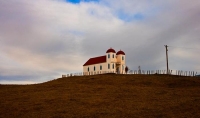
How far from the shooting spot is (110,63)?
62500 millimetres

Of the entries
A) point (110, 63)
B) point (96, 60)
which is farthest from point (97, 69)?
point (110, 63)

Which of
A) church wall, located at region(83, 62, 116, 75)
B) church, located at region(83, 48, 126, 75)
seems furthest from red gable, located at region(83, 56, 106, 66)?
church wall, located at region(83, 62, 116, 75)

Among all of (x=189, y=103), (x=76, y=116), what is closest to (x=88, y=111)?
(x=76, y=116)

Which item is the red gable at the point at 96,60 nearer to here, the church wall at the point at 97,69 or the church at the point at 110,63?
the church at the point at 110,63

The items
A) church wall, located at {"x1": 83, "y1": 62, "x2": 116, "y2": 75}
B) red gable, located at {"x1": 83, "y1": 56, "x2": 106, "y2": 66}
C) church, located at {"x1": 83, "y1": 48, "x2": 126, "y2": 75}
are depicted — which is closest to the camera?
church, located at {"x1": 83, "y1": 48, "x2": 126, "y2": 75}

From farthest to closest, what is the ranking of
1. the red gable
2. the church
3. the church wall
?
1. the red gable
2. the church wall
3. the church

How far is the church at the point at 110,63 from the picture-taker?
62500 millimetres

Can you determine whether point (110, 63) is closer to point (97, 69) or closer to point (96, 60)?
point (97, 69)

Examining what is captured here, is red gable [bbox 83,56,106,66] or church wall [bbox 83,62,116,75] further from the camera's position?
red gable [bbox 83,56,106,66]

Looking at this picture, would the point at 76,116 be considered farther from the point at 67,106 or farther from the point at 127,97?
the point at 127,97

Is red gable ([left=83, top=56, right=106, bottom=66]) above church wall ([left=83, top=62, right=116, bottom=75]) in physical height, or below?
above

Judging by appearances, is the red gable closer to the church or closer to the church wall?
the church

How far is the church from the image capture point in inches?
2461

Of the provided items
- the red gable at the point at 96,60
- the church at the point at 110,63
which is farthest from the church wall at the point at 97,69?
the red gable at the point at 96,60
